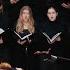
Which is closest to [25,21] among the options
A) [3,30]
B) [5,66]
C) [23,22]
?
[23,22]

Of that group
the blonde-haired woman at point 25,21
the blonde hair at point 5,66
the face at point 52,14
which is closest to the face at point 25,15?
the blonde-haired woman at point 25,21

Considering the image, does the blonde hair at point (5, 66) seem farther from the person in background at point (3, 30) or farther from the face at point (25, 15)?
the face at point (25, 15)

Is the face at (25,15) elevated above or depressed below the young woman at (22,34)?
above

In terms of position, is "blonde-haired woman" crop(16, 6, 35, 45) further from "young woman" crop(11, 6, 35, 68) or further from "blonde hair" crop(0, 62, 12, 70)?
"blonde hair" crop(0, 62, 12, 70)

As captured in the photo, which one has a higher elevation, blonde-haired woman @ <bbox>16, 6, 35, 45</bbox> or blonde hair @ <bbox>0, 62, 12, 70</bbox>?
A: blonde-haired woman @ <bbox>16, 6, 35, 45</bbox>

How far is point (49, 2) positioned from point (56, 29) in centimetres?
14

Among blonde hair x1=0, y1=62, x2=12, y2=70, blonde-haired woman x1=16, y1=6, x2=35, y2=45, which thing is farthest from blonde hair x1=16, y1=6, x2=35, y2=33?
blonde hair x1=0, y1=62, x2=12, y2=70

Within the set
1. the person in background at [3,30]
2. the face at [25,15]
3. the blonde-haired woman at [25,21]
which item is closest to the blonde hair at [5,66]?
the person in background at [3,30]

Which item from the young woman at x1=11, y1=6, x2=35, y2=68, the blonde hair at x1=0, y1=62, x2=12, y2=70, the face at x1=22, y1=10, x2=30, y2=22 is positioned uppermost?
the face at x1=22, y1=10, x2=30, y2=22

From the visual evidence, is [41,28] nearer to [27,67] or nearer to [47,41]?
[47,41]

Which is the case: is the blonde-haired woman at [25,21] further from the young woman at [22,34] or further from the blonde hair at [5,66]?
the blonde hair at [5,66]

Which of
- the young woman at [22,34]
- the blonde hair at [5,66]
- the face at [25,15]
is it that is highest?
the face at [25,15]

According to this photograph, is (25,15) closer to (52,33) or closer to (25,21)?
(25,21)

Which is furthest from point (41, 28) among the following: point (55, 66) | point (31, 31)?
point (55, 66)
